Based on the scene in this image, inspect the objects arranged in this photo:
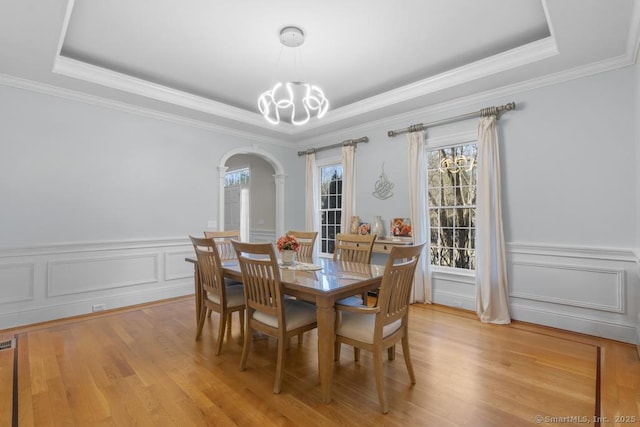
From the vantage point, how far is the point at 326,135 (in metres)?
5.91

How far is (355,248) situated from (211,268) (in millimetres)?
1455

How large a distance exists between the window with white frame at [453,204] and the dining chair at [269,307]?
8.59 feet

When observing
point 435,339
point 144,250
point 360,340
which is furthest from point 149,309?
point 435,339

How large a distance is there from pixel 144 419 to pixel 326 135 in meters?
4.95

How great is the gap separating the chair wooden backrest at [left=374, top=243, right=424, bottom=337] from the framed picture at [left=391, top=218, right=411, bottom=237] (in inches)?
92.8

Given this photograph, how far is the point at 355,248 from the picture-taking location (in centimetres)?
338

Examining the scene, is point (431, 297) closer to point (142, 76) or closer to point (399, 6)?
point (399, 6)

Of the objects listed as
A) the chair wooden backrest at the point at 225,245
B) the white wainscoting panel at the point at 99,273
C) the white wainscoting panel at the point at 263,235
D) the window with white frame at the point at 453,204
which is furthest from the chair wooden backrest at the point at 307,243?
the white wainscoting panel at the point at 263,235

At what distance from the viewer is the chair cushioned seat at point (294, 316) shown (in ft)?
7.75

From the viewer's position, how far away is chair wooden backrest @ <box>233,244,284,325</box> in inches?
88.4

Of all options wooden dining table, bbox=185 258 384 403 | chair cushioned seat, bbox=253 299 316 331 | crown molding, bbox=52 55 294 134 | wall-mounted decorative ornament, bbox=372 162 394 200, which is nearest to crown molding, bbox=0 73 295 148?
crown molding, bbox=52 55 294 134

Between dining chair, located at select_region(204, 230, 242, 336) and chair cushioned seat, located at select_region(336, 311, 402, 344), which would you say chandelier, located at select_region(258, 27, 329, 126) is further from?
chair cushioned seat, located at select_region(336, 311, 402, 344)

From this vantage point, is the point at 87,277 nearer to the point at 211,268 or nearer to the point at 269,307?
the point at 211,268

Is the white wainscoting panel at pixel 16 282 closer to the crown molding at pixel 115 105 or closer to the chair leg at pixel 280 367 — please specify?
the crown molding at pixel 115 105
